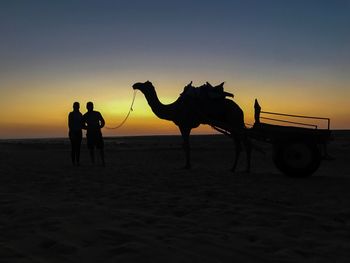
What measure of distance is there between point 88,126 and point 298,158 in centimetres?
661

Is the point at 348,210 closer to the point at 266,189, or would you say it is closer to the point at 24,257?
the point at 266,189

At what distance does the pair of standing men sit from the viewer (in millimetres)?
14297

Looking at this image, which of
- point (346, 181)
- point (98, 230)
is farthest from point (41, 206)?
point (346, 181)

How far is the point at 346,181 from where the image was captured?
10203mm

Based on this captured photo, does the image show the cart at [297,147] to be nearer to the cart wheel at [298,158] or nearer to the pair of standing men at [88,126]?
the cart wheel at [298,158]

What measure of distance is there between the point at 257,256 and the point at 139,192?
4028 millimetres

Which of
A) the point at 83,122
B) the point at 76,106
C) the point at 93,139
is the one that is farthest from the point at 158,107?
the point at 76,106

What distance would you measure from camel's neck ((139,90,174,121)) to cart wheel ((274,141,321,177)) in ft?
12.5

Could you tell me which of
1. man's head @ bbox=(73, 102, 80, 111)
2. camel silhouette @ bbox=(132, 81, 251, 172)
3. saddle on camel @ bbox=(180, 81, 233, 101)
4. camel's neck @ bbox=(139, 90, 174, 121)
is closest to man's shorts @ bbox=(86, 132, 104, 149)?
man's head @ bbox=(73, 102, 80, 111)

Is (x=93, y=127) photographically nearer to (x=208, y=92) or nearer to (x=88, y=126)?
(x=88, y=126)

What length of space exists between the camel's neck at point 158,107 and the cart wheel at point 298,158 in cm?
382

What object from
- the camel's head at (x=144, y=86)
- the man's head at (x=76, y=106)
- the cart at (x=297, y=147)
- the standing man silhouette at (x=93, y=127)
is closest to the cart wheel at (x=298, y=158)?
the cart at (x=297, y=147)

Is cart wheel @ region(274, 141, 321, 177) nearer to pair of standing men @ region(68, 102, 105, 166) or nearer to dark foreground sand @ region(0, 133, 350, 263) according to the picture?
dark foreground sand @ region(0, 133, 350, 263)

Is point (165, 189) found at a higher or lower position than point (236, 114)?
lower
